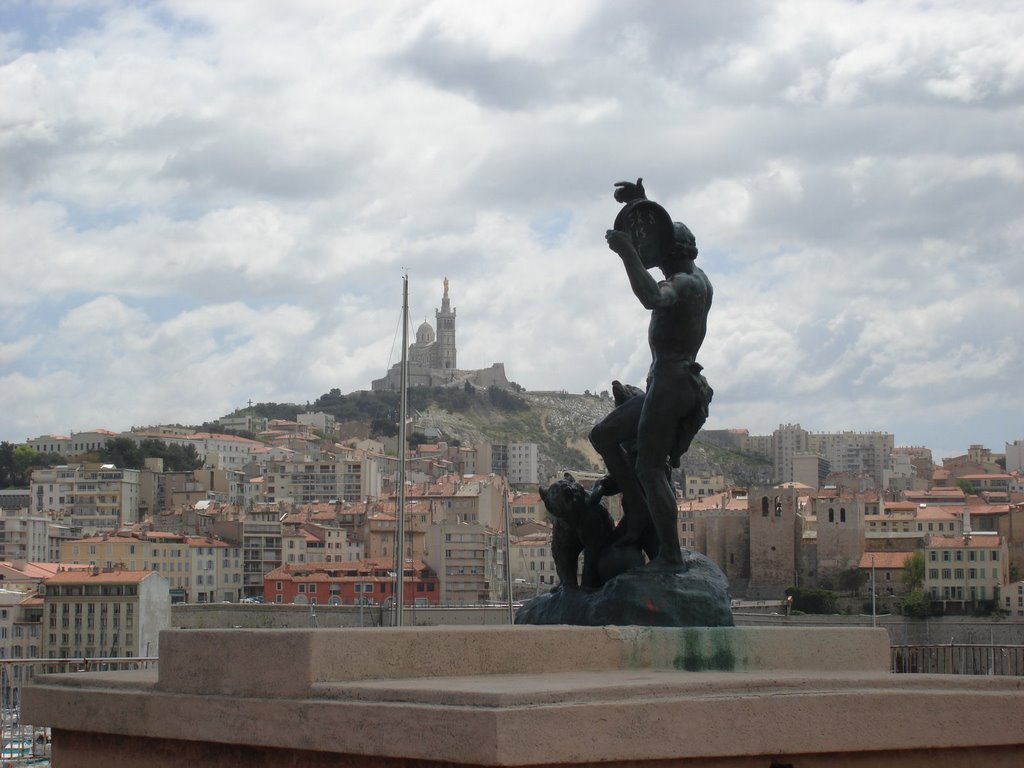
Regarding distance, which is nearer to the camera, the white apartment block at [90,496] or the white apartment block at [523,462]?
the white apartment block at [90,496]

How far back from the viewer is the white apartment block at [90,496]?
10569cm

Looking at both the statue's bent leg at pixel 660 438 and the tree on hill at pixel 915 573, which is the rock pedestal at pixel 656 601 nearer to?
the statue's bent leg at pixel 660 438

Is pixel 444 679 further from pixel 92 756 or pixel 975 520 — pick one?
pixel 975 520

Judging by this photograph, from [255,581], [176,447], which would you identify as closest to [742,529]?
[255,581]

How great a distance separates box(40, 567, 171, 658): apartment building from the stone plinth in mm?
56299

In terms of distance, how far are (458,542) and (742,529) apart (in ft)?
48.8

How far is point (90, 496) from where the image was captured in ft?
352

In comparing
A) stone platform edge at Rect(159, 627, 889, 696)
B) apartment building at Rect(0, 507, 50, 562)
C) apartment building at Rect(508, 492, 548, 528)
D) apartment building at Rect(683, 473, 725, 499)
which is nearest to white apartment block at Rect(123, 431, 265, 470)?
apartment building at Rect(508, 492, 548, 528)

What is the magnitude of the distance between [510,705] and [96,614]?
194 feet

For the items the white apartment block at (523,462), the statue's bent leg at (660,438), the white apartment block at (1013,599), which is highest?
the white apartment block at (523,462)

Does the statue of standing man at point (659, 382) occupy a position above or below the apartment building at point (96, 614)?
above

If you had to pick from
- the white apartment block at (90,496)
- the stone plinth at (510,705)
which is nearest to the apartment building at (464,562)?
the white apartment block at (90,496)

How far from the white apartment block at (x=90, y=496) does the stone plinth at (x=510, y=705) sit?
101 m

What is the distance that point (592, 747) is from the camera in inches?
182
